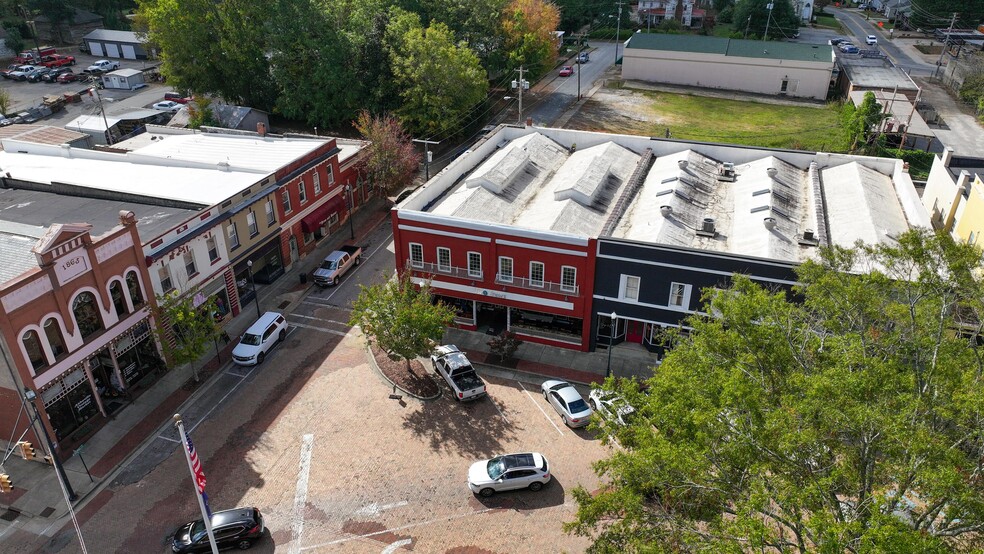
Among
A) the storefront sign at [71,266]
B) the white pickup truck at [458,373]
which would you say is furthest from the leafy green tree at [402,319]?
the storefront sign at [71,266]

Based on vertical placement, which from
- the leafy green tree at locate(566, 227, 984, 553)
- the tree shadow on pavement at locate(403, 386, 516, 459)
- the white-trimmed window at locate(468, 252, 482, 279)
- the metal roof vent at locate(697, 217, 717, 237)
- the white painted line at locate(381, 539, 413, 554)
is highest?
the leafy green tree at locate(566, 227, 984, 553)

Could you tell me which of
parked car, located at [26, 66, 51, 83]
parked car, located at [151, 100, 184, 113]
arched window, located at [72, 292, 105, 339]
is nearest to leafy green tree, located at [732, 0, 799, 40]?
parked car, located at [151, 100, 184, 113]

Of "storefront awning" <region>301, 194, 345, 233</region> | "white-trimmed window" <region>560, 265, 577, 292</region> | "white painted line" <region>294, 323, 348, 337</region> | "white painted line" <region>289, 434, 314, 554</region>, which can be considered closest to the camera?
"white painted line" <region>289, 434, 314, 554</region>

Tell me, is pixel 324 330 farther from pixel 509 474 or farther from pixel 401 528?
pixel 509 474

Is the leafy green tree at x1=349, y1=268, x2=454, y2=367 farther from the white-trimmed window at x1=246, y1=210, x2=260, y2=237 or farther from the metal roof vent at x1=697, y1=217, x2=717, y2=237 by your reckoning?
the metal roof vent at x1=697, y1=217, x2=717, y2=237

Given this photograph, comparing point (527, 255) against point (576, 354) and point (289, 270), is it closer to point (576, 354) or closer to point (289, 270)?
point (576, 354)

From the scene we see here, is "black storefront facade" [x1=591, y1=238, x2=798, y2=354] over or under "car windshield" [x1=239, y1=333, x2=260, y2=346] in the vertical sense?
over

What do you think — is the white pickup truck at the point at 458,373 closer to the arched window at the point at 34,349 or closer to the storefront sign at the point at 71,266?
the storefront sign at the point at 71,266
